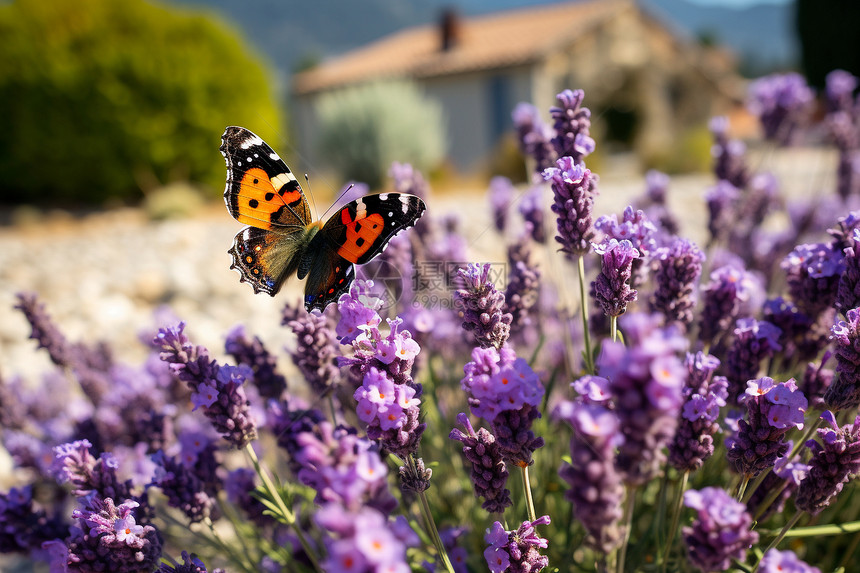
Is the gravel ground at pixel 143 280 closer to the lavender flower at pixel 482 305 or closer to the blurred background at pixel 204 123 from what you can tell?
the blurred background at pixel 204 123

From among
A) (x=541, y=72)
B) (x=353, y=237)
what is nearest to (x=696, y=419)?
(x=353, y=237)

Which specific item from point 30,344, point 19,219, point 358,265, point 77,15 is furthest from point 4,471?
point 77,15

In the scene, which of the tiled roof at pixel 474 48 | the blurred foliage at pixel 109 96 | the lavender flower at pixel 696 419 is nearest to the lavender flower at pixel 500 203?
the lavender flower at pixel 696 419

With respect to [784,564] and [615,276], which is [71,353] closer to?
[615,276]

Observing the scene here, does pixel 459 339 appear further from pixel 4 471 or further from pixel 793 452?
pixel 4 471

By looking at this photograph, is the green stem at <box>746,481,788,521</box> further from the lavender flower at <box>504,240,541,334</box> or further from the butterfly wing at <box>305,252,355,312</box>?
the butterfly wing at <box>305,252,355,312</box>

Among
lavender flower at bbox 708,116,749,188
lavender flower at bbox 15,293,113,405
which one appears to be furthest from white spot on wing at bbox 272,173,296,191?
lavender flower at bbox 708,116,749,188
